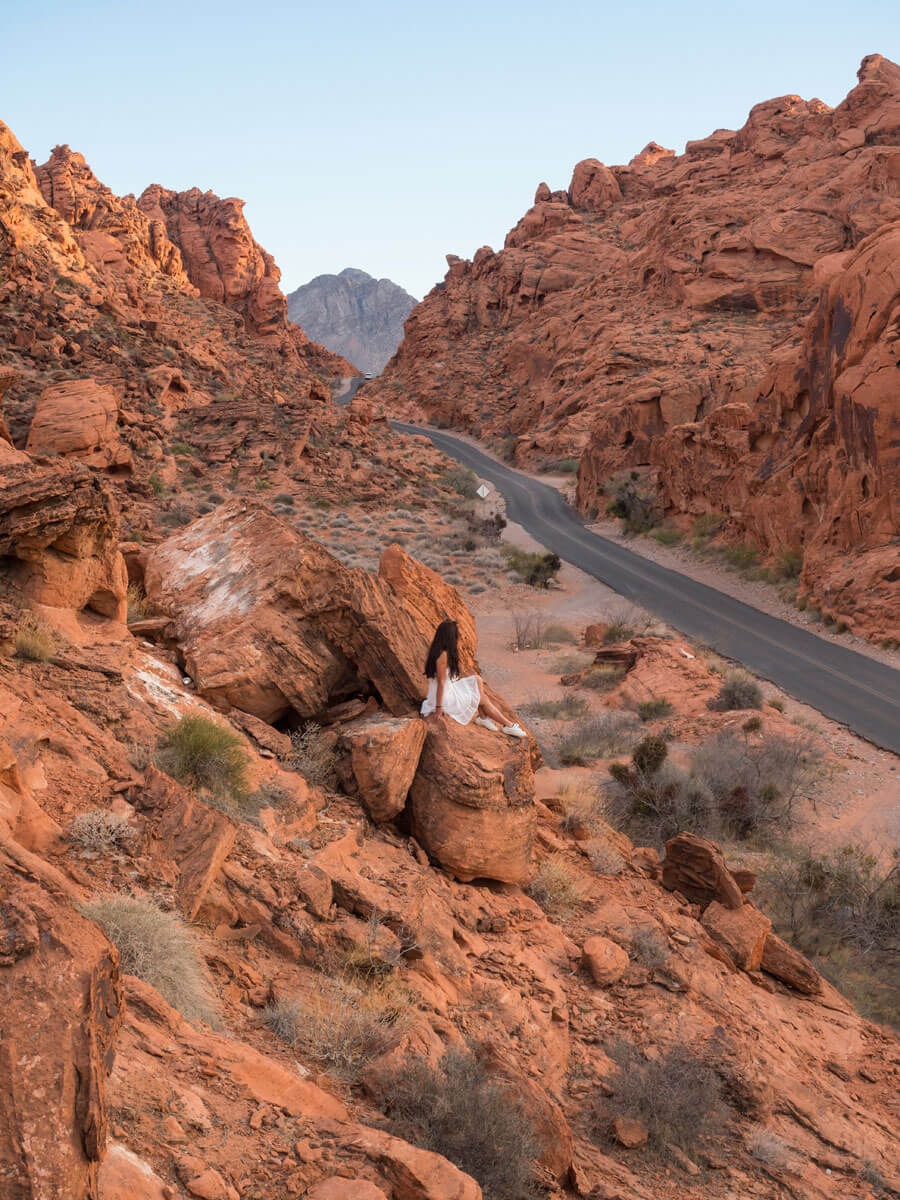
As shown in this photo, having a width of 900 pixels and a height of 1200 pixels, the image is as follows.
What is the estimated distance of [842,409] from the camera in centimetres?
2325

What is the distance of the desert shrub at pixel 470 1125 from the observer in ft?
11.7

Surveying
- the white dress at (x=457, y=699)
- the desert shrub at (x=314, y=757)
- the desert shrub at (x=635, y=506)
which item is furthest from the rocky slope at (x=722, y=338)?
the desert shrub at (x=314, y=757)

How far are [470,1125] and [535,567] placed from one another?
26446 millimetres

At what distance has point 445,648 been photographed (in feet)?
23.8

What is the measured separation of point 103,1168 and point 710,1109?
376 cm

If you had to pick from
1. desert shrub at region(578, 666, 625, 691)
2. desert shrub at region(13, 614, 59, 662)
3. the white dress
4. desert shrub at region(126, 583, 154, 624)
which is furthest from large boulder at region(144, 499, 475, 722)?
desert shrub at region(578, 666, 625, 691)

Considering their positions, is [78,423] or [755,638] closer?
[755,638]

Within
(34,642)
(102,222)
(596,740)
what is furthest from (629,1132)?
(102,222)

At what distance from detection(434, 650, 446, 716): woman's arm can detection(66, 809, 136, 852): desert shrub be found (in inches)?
121

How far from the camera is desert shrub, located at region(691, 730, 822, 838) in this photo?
37.0 feet

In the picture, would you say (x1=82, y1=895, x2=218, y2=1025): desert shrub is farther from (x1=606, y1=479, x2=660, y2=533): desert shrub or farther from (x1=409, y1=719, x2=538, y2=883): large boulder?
(x1=606, y1=479, x2=660, y2=533): desert shrub

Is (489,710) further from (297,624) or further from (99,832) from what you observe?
(99,832)

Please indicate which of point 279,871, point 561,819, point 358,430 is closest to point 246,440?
point 358,430

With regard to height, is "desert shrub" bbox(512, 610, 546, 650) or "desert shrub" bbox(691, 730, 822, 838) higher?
"desert shrub" bbox(512, 610, 546, 650)
